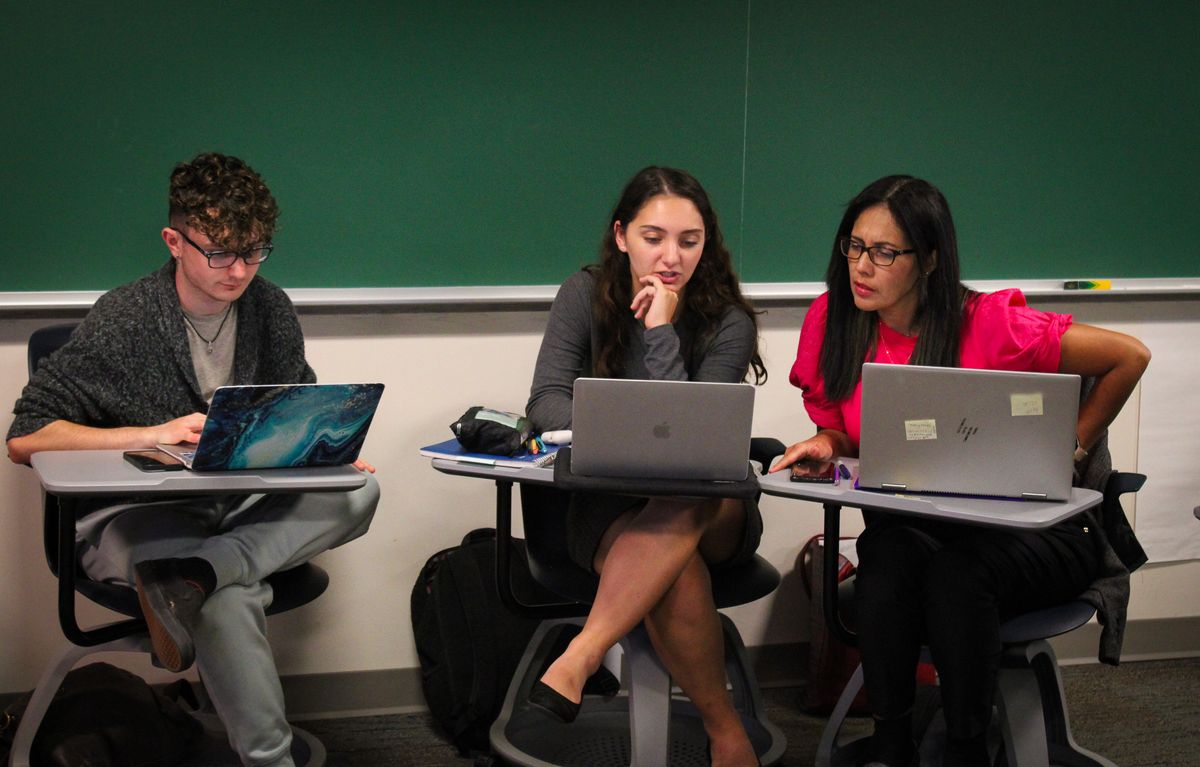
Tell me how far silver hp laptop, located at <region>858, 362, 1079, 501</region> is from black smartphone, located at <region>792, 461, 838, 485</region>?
69mm

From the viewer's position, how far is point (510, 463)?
6.63ft

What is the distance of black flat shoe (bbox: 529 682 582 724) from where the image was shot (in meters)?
A: 2.04

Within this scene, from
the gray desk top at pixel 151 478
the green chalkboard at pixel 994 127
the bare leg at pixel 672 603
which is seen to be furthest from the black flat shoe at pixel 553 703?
the green chalkboard at pixel 994 127

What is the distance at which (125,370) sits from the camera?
2.23m

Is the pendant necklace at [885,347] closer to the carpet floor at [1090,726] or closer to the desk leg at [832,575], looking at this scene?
the desk leg at [832,575]

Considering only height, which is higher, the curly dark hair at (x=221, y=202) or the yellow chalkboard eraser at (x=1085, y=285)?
the curly dark hair at (x=221, y=202)

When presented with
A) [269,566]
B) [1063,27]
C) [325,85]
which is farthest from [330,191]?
[1063,27]

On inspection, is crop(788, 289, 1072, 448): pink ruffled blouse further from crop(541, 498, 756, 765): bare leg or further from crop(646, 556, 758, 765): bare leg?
crop(646, 556, 758, 765): bare leg

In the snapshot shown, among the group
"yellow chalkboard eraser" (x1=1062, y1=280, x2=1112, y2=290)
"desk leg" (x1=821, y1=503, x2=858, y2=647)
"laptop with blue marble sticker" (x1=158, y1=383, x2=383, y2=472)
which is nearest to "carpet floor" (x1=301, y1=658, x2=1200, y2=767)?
"desk leg" (x1=821, y1=503, x2=858, y2=647)

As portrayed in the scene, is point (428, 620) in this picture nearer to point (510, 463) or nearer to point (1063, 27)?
point (510, 463)

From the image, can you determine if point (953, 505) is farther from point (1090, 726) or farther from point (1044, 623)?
point (1090, 726)

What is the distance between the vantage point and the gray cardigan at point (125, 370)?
2176 mm

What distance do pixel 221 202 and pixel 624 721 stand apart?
1.41 metres

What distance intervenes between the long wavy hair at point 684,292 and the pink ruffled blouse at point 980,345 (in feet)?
0.46
